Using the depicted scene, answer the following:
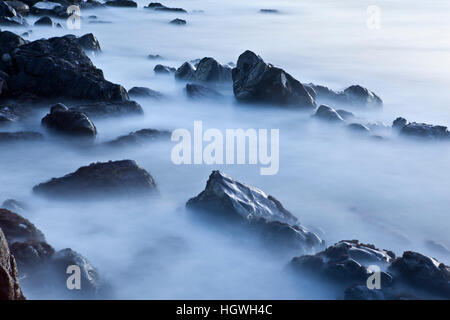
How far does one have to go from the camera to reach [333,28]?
27.2m

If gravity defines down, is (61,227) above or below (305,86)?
below

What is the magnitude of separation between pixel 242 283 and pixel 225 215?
1042 mm

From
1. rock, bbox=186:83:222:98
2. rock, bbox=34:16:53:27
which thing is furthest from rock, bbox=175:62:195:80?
rock, bbox=34:16:53:27

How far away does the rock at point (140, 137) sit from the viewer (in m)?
8.95

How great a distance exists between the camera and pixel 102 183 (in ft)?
22.2

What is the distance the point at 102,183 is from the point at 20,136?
2654mm

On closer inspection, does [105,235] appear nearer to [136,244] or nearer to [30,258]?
[136,244]

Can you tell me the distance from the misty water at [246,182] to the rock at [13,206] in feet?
0.40

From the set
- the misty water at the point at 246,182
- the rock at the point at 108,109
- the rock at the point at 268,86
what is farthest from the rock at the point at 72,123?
the rock at the point at 268,86

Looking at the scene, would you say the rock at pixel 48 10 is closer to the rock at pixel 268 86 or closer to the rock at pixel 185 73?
the rock at pixel 185 73

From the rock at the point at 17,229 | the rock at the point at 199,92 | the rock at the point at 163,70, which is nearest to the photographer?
the rock at the point at 17,229

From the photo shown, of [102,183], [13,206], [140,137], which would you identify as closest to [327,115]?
[140,137]

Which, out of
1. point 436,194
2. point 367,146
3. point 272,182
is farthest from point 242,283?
point 367,146

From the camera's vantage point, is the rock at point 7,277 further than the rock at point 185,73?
No
